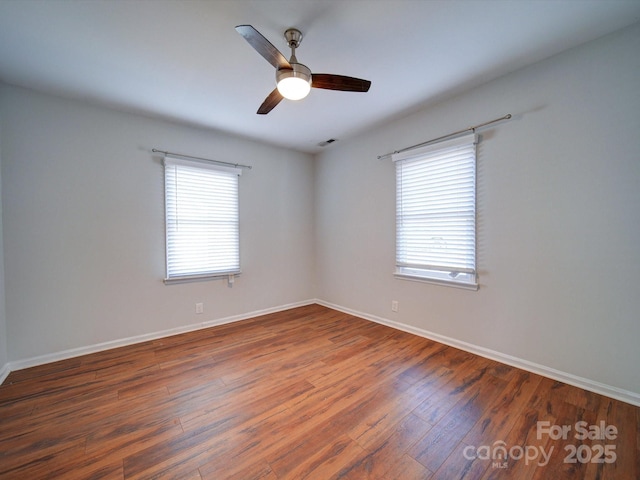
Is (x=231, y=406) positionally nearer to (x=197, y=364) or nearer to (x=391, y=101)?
(x=197, y=364)

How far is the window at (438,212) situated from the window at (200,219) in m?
2.33

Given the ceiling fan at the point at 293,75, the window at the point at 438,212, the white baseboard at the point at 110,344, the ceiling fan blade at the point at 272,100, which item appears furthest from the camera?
the window at the point at 438,212

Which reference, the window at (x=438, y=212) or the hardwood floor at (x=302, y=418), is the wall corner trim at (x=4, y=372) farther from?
the window at (x=438, y=212)

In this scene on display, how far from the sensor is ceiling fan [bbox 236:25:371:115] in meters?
1.50

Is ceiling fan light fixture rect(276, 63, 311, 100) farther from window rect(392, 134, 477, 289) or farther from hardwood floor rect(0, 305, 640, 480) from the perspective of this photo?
hardwood floor rect(0, 305, 640, 480)

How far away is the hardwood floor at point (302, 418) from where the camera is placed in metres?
1.35

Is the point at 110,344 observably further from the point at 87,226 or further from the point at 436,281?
the point at 436,281

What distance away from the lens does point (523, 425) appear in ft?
5.32

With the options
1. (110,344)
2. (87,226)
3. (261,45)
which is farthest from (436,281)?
(87,226)

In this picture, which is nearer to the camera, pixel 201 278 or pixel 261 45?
pixel 261 45

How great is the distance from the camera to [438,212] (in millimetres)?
2814

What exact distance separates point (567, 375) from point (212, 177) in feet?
14.0

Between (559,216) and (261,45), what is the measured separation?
2596 millimetres

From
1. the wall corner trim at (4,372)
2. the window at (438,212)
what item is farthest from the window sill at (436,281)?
the wall corner trim at (4,372)
